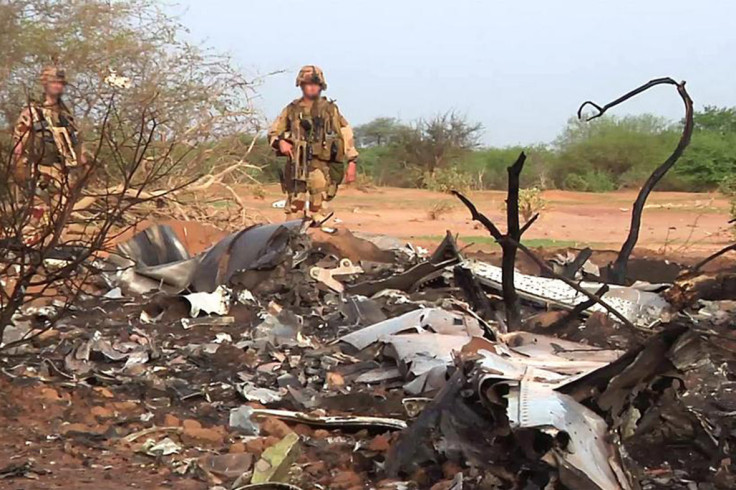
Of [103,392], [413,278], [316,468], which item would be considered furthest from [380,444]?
[413,278]

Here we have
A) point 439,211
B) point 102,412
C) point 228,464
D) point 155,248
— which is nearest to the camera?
point 228,464

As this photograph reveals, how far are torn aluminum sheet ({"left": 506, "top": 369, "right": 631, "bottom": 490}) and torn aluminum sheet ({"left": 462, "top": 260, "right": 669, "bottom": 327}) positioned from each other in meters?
3.13

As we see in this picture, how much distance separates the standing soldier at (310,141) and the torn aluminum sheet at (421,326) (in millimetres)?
4867

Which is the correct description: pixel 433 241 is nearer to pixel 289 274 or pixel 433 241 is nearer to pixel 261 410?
pixel 289 274

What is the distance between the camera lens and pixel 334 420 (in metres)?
4.20

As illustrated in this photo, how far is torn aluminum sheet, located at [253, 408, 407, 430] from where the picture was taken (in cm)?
411

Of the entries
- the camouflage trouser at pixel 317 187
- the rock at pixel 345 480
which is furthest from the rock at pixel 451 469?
the camouflage trouser at pixel 317 187

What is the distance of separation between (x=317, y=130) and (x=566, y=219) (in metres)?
9.64

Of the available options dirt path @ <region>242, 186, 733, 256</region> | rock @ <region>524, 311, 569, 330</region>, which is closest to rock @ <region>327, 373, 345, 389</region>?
rock @ <region>524, 311, 569, 330</region>

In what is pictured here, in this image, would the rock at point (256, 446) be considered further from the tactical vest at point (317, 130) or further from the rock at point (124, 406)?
the tactical vest at point (317, 130)

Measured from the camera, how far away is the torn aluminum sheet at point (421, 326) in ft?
18.3

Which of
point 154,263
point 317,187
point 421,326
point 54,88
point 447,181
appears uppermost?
point 54,88

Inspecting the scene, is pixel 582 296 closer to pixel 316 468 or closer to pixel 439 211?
pixel 316 468

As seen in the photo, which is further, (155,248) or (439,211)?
(439,211)
